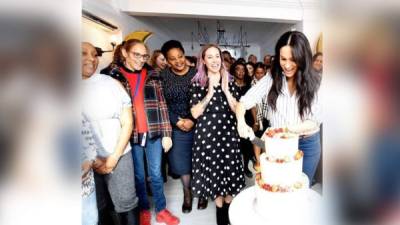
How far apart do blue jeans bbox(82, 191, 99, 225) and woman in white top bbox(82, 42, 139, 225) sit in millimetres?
58

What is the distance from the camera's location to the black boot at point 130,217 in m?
0.95

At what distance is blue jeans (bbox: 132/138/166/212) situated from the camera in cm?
99

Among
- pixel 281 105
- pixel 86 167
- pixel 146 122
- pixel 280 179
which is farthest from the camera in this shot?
pixel 146 122

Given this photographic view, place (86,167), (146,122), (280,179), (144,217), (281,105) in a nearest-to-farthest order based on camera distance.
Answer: (280,179) < (86,167) < (281,105) < (146,122) < (144,217)

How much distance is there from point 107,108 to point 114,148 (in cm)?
16

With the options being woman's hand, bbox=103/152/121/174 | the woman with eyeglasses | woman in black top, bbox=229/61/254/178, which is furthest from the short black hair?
woman's hand, bbox=103/152/121/174

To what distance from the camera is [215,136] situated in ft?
3.30

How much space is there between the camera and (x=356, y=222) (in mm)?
216

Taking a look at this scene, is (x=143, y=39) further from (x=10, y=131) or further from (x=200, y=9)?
(x=10, y=131)

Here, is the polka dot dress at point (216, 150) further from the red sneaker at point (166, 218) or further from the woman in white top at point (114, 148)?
the woman in white top at point (114, 148)

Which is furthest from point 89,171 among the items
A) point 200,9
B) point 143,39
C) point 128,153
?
point 200,9

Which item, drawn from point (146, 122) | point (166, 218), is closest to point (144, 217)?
point (166, 218)

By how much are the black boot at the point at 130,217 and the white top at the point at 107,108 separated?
0.84 ft

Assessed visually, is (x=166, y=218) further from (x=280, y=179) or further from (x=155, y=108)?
(x=280, y=179)
